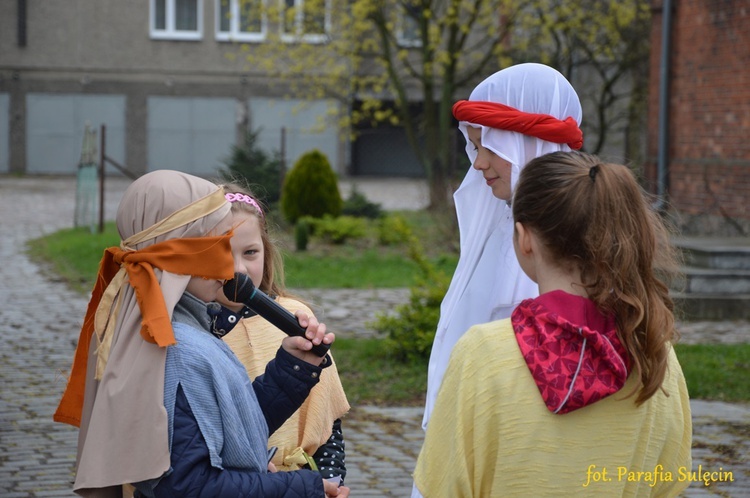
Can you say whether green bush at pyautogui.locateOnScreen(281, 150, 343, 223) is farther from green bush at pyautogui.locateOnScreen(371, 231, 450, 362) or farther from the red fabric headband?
the red fabric headband

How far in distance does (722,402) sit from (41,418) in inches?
179

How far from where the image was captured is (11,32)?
118 ft

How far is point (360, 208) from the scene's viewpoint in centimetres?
2045

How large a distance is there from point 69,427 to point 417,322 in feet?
9.74

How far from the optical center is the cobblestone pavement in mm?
5430

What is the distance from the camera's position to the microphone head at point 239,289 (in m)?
2.49

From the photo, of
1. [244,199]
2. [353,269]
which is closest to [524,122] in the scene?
[244,199]

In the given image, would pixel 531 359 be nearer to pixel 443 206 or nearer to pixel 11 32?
pixel 443 206

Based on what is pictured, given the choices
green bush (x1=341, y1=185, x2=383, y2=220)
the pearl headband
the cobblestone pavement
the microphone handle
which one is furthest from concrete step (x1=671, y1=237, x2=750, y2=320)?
green bush (x1=341, y1=185, x2=383, y2=220)

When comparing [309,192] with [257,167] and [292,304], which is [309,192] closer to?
[257,167]

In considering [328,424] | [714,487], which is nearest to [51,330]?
[714,487]

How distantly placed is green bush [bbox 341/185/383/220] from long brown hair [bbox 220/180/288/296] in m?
16.9

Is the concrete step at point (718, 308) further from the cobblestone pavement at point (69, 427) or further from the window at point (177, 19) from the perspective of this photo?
the window at point (177, 19)

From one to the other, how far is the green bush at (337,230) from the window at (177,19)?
21.4 m
